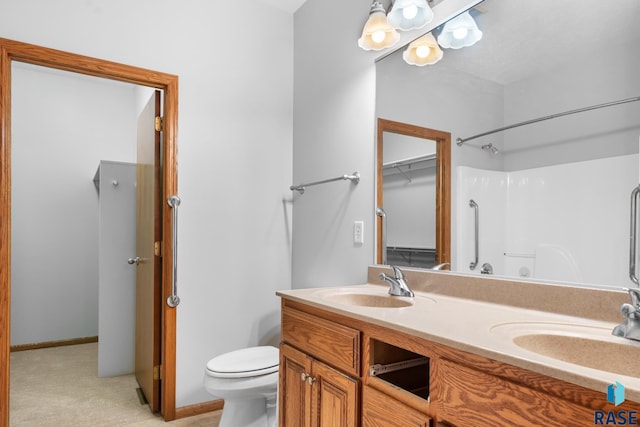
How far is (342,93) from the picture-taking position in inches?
87.8

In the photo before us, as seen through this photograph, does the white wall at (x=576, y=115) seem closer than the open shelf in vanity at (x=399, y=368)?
Yes

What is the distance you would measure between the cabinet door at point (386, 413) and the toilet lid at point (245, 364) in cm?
79

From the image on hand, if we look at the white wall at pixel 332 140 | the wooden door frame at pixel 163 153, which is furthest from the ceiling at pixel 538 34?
the wooden door frame at pixel 163 153

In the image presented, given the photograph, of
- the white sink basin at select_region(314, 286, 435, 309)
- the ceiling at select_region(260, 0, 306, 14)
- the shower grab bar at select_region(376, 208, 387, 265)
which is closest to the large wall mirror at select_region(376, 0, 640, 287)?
the white sink basin at select_region(314, 286, 435, 309)

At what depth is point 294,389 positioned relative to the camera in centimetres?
160

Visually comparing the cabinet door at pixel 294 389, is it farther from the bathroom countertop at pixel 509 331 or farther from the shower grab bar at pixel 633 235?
the shower grab bar at pixel 633 235

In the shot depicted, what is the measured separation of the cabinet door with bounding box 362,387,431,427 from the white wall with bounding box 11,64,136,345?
11.9ft

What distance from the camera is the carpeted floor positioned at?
2.23m

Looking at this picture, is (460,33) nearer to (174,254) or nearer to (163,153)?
(163,153)

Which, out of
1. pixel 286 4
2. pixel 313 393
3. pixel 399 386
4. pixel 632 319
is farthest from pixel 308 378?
pixel 286 4

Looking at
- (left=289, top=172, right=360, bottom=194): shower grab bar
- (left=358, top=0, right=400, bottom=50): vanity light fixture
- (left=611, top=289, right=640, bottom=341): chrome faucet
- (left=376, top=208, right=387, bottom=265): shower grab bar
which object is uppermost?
(left=358, top=0, right=400, bottom=50): vanity light fixture

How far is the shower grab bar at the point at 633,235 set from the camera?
110 centimetres

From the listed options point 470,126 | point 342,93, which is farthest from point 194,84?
point 470,126

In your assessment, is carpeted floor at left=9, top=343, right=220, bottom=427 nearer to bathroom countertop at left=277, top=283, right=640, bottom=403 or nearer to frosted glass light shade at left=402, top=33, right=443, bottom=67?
bathroom countertop at left=277, top=283, right=640, bottom=403
